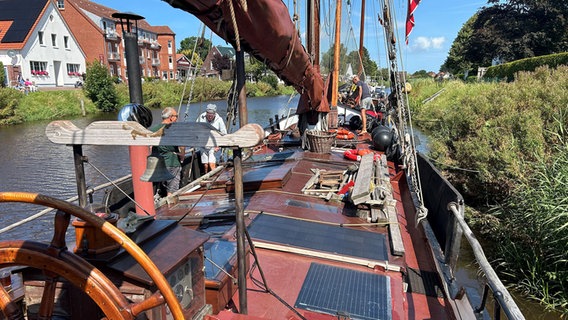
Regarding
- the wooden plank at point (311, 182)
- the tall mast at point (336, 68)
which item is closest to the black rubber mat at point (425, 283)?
the wooden plank at point (311, 182)

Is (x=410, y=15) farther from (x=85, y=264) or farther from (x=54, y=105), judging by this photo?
(x=54, y=105)

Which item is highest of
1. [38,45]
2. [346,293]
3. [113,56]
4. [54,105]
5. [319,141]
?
[113,56]

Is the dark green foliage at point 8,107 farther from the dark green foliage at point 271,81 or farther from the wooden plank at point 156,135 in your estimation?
the dark green foliage at point 271,81

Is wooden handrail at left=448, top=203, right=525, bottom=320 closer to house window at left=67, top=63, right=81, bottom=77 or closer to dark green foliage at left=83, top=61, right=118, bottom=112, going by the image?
dark green foliage at left=83, top=61, right=118, bottom=112

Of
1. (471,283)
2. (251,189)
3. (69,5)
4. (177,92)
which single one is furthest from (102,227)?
(69,5)

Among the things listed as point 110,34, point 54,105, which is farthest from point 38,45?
point 110,34

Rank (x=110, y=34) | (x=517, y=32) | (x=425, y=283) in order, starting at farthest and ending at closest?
(x=110, y=34) < (x=517, y=32) < (x=425, y=283)

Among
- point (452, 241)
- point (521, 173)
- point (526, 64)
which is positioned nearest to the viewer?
point (452, 241)

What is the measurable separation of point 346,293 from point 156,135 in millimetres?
2008

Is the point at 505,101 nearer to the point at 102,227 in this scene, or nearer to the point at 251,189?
the point at 251,189

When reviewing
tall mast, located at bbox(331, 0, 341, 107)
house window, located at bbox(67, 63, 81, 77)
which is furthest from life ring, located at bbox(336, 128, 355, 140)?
house window, located at bbox(67, 63, 81, 77)

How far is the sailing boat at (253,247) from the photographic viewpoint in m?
1.75

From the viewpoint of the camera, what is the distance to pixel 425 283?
3594mm

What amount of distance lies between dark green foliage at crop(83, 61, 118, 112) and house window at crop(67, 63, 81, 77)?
321 inches
